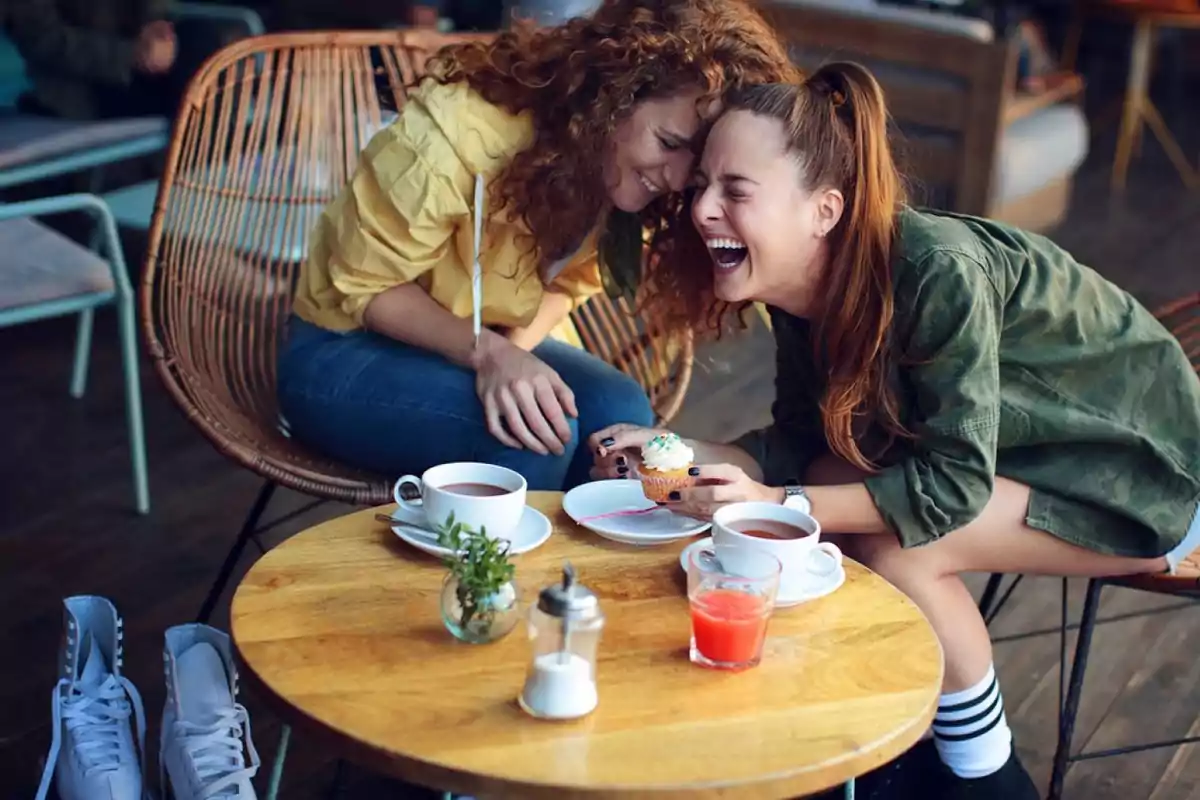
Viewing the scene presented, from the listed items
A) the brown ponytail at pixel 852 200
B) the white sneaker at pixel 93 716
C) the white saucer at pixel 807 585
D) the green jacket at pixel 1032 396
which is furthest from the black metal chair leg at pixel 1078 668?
the white sneaker at pixel 93 716

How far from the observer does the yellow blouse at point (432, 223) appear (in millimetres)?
1995

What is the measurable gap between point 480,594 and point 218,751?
413 mm

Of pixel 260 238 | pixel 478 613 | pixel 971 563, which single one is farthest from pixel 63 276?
pixel 971 563

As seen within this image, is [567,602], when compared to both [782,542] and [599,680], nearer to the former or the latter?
[599,680]

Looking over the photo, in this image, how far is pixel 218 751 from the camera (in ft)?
5.25

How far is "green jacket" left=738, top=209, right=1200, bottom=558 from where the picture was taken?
167 cm

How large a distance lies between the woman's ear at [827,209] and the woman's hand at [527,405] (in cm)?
40

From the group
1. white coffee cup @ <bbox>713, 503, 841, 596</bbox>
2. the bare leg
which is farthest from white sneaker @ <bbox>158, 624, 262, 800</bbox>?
the bare leg

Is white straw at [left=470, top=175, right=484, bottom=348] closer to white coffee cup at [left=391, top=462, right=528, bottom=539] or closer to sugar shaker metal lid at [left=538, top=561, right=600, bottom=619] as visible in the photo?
white coffee cup at [left=391, top=462, right=528, bottom=539]

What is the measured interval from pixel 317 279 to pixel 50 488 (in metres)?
1.11

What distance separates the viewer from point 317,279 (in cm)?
213

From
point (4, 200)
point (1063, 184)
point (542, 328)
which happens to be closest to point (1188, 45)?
point (1063, 184)

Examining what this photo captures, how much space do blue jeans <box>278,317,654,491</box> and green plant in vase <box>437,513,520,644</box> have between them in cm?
54

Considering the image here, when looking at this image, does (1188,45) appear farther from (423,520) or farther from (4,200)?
(423,520)
